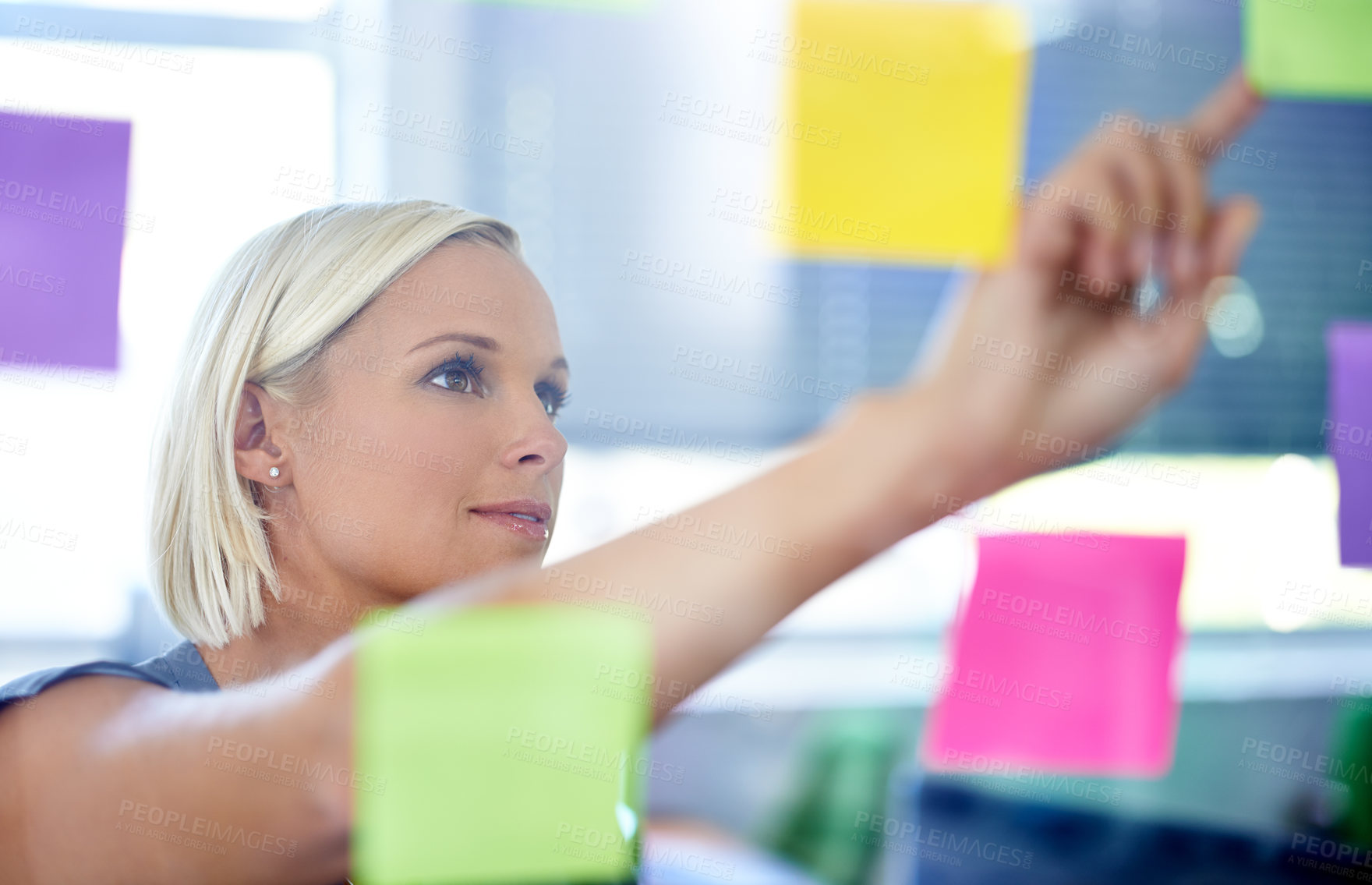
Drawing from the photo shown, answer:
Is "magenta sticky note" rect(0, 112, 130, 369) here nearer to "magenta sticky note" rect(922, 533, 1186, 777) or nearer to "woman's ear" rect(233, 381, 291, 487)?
"woman's ear" rect(233, 381, 291, 487)

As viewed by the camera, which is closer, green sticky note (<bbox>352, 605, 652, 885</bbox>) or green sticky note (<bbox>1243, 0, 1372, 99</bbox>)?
green sticky note (<bbox>352, 605, 652, 885</bbox>)

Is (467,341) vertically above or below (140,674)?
above

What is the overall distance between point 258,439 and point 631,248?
25 centimetres

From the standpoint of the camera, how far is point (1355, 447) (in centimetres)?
65

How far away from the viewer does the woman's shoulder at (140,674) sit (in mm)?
498

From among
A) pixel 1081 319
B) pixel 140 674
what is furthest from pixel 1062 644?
pixel 140 674

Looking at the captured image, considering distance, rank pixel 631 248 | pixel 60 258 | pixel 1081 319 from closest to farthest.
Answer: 1. pixel 1081 319
2. pixel 60 258
3. pixel 631 248

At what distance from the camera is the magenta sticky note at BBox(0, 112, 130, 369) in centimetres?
49

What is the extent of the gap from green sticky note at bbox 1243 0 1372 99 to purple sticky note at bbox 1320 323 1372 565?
19cm

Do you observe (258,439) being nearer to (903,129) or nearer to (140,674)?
(140,674)

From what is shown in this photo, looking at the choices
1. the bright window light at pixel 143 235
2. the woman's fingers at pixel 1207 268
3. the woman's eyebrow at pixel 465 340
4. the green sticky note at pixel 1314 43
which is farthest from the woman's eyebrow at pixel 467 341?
the green sticky note at pixel 1314 43

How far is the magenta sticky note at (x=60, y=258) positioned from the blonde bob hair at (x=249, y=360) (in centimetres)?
5

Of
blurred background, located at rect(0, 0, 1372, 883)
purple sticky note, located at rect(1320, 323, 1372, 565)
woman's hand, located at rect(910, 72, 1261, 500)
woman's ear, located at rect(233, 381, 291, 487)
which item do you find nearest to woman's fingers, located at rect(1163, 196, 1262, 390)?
woman's hand, located at rect(910, 72, 1261, 500)

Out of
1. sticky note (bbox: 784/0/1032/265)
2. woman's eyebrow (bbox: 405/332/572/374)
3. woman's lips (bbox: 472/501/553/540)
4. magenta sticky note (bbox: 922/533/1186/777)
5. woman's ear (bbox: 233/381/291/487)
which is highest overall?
sticky note (bbox: 784/0/1032/265)
